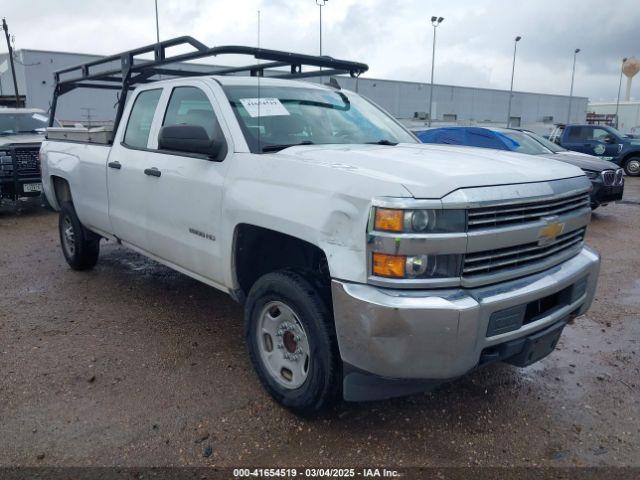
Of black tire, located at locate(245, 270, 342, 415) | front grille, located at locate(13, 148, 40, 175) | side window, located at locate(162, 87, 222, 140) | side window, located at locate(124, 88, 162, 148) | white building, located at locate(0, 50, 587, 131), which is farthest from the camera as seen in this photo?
white building, located at locate(0, 50, 587, 131)

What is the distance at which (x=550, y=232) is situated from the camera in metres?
2.86

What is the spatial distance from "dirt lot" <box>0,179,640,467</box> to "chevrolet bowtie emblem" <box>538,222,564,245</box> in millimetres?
1074

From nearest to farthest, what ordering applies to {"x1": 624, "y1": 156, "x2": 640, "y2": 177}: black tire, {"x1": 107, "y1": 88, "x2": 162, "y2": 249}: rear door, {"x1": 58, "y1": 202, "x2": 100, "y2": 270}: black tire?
{"x1": 107, "y1": 88, "x2": 162, "y2": 249}: rear door
{"x1": 58, "y1": 202, "x2": 100, "y2": 270}: black tire
{"x1": 624, "y1": 156, "x2": 640, "y2": 177}: black tire

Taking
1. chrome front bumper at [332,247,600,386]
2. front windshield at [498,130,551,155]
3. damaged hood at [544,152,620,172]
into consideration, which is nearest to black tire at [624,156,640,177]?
front windshield at [498,130,551,155]

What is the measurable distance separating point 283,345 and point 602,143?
17541mm

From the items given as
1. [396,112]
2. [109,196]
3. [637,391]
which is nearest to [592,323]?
[637,391]

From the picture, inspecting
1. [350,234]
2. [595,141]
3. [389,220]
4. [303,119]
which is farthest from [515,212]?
[595,141]

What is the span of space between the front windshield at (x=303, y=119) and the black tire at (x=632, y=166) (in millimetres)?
16929

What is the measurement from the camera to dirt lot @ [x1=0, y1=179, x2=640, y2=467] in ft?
9.26

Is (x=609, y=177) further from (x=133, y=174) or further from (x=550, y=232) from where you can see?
(x=133, y=174)

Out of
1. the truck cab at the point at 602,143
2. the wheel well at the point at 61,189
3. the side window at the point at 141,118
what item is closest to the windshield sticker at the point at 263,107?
the side window at the point at 141,118

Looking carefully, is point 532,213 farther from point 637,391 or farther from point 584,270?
point 637,391

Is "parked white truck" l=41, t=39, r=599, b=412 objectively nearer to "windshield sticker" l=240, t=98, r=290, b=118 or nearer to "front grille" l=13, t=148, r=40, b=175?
"windshield sticker" l=240, t=98, r=290, b=118

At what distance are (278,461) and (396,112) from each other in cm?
4413
